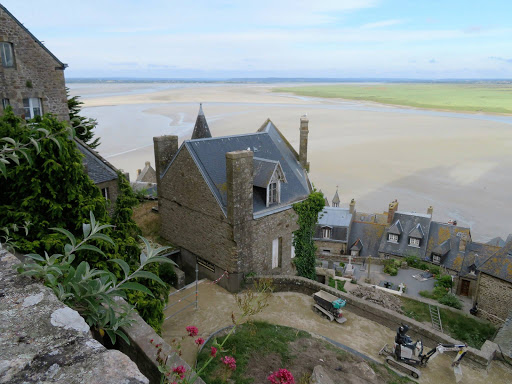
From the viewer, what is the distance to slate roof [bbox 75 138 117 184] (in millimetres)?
16266

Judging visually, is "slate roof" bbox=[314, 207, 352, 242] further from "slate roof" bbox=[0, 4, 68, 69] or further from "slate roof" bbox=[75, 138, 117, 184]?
"slate roof" bbox=[0, 4, 68, 69]

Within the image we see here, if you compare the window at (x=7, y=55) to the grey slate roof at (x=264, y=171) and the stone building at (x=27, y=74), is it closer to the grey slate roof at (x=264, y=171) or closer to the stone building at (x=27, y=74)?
the stone building at (x=27, y=74)

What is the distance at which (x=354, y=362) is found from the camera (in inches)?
424

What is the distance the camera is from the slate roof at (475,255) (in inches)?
1203

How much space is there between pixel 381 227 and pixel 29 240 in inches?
1518

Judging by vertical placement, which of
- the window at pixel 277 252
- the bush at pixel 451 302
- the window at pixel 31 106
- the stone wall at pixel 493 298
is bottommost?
the bush at pixel 451 302

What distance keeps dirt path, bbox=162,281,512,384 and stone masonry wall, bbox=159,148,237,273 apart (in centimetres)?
182

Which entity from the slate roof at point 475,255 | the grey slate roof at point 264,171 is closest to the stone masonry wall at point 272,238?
the grey slate roof at point 264,171

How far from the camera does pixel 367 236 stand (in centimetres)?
4138

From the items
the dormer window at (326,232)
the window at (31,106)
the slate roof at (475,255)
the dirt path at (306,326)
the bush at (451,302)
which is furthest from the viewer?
the dormer window at (326,232)

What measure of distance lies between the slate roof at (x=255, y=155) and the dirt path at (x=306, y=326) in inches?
152

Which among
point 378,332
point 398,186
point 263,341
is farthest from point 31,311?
point 398,186

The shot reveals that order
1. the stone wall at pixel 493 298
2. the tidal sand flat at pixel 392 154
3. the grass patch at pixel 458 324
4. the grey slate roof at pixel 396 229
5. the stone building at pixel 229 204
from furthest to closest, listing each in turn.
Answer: the tidal sand flat at pixel 392 154, the grey slate roof at pixel 396 229, the stone wall at pixel 493 298, the grass patch at pixel 458 324, the stone building at pixel 229 204

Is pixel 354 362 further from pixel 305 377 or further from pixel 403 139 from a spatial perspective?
pixel 403 139
